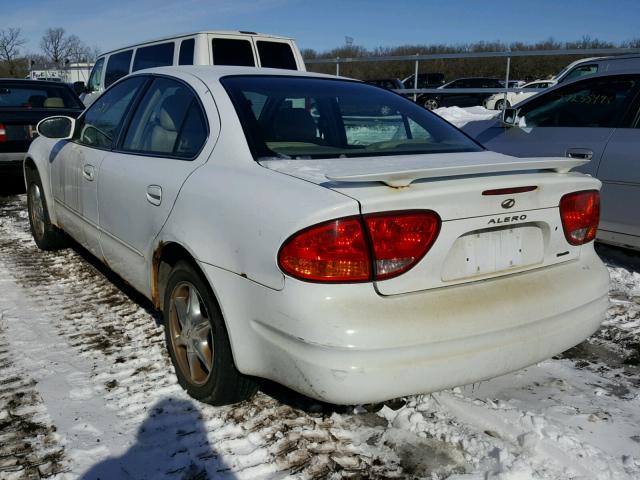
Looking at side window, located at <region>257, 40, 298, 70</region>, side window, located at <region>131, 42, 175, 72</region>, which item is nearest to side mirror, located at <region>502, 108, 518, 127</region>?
side window, located at <region>257, 40, 298, 70</region>

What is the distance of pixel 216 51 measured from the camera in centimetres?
851

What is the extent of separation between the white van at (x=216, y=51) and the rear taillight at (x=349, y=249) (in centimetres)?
684

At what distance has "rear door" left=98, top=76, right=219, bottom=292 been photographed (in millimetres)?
2838

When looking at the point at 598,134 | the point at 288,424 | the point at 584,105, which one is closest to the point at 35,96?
the point at 584,105

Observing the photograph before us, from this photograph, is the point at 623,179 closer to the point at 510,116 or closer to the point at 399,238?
the point at 510,116

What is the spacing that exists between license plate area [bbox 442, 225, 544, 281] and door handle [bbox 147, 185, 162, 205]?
1446mm

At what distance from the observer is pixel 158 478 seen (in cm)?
225

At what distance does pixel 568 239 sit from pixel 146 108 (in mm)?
2397

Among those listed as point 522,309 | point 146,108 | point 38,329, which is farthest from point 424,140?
point 38,329

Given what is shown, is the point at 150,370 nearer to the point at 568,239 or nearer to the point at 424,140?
the point at 424,140

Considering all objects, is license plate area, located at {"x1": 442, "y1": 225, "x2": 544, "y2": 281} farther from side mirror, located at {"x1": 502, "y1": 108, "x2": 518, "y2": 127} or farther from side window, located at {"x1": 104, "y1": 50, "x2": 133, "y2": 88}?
side window, located at {"x1": 104, "y1": 50, "x2": 133, "y2": 88}

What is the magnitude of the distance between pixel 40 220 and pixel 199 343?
3329 millimetres

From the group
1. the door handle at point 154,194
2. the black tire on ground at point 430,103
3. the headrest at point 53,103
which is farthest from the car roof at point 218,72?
the black tire on ground at point 430,103

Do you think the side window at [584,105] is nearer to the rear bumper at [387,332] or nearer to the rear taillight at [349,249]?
the rear bumper at [387,332]
